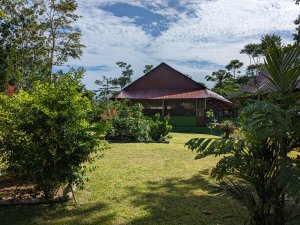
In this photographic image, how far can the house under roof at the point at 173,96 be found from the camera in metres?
28.5

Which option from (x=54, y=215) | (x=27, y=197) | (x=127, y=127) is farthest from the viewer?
(x=127, y=127)

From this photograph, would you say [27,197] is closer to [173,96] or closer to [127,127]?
[127,127]

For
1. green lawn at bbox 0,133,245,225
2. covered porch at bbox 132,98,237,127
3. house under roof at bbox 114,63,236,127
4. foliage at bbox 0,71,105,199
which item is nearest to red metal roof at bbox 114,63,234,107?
house under roof at bbox 114,63,236,127

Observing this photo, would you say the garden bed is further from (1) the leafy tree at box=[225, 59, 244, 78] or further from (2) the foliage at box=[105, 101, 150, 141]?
(1) the leafy tree at box=[225, 59, 244, 78]

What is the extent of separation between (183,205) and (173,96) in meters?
23.6

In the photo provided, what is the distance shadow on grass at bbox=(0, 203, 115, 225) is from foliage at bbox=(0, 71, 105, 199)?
0.36m

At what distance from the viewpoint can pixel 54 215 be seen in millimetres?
4832

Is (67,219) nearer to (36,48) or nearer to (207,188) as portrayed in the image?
(207,188)

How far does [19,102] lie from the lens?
519 centimetres

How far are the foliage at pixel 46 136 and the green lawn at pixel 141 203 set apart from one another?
21.7 inches

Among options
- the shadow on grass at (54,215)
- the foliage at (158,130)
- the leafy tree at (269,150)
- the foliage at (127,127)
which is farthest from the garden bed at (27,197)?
the foliage at (158,130)

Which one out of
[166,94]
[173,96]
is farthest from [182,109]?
[166,94]

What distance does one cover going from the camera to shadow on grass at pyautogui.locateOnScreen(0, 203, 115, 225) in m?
4.59

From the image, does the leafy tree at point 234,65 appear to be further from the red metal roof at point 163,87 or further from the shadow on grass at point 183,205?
the shadow on grass at point 183,205
